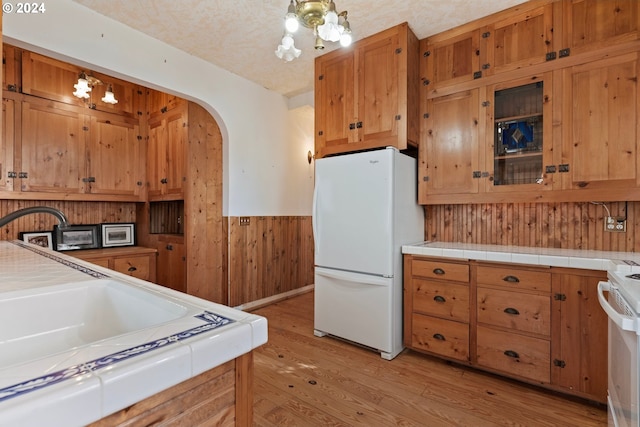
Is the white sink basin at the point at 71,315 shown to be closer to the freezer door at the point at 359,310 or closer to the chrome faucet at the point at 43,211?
the chrome faucet at the point at 43,211

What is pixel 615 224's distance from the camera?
2.12 m

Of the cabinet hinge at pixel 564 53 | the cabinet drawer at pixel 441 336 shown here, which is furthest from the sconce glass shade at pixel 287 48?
the cabinet drawer at pixel 441 336

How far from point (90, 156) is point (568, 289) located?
14.3ft

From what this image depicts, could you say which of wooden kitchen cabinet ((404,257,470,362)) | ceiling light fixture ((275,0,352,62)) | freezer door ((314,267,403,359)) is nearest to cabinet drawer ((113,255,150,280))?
freezer door ((314,267,403,359))

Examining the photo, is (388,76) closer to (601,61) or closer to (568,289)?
(601,61)

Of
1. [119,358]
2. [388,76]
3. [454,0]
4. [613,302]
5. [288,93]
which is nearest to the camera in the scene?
[119,358]

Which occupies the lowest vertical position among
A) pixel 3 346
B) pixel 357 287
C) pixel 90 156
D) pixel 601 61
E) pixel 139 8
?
pixel 357 287

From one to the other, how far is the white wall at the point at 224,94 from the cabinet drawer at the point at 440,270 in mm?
2039

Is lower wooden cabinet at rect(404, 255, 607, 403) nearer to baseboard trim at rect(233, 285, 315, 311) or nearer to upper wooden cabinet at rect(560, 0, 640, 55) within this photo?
upper wooden cabinet at rect(560, 0, 640, 55)

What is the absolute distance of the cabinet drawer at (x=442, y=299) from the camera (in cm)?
227

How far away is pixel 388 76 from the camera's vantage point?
261 cm

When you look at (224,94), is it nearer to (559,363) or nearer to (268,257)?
(268,257)

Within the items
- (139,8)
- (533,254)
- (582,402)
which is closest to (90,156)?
(139,8)

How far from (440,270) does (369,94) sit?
1580 mm
